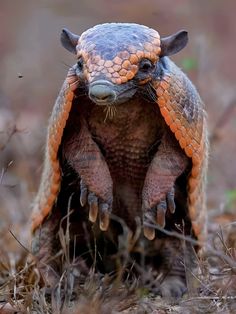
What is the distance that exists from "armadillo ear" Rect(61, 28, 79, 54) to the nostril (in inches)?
27.2

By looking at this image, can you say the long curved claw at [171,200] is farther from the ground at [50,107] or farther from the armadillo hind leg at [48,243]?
the armadillo hind leg at [48,243]

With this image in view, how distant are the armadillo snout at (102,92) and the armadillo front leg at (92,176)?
68cm

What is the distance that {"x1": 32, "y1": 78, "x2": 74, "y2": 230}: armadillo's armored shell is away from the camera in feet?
17.3

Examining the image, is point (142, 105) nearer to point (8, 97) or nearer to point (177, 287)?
point (177, 287)

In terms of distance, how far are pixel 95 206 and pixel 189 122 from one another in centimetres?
78

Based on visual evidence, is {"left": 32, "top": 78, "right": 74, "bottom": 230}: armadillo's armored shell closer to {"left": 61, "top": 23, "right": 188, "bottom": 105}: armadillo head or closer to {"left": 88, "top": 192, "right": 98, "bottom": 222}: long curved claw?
{"left": 61, "top": 23, "right": 188, "bottom": 105}: armadillo head

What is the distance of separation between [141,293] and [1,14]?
45.2 feet

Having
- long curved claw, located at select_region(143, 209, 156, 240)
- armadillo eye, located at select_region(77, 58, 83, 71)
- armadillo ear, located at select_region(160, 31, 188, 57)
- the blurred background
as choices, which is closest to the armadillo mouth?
armadillo eye, located at select_region(77, 58, 83, 71)

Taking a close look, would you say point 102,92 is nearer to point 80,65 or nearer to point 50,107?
point 80,65

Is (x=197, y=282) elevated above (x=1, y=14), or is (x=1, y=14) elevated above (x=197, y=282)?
(x=197, y=282)

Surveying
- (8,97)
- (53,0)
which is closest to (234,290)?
(8,97)

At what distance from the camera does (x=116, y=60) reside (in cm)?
488

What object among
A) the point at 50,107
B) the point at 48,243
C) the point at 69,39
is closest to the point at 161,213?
the point at 48,243

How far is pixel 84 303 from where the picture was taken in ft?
15.0
